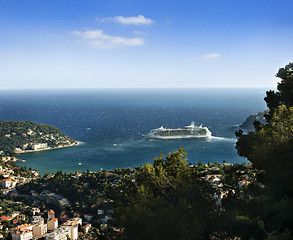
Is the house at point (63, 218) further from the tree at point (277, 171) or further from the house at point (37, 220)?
the tree at point (277, 171)

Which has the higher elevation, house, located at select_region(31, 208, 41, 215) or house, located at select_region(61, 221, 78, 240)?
house, located at select_region(61, 221, 78, 240)

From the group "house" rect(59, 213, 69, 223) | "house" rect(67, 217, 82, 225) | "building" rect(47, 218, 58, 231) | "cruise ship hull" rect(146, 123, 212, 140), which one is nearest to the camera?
"building" rect(47, 218, 58, 231)

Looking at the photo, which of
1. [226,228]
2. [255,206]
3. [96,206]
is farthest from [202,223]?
[96,206]

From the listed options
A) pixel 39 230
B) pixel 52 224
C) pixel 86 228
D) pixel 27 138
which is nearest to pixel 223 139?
pixel 27 138

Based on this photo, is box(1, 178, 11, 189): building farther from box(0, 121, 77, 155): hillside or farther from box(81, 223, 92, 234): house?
box(0, 121, 77, 155): hillside

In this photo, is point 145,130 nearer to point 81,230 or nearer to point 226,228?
point 81,230

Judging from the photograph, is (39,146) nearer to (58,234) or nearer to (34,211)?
(34,211)

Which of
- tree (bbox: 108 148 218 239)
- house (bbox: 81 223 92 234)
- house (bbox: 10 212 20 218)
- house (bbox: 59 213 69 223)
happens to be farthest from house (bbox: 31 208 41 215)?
tree (bbox: 108 148 218 239)

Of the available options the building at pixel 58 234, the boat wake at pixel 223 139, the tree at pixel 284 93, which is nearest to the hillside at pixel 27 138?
the boat wake at pixel 223 139
